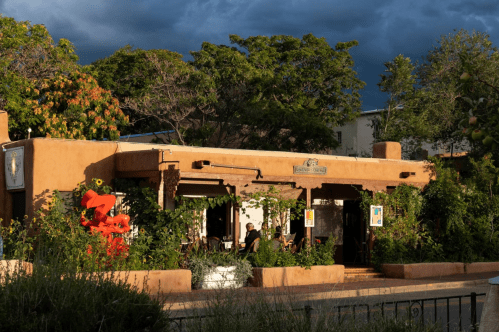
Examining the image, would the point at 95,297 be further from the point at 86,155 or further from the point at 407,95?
the point at 407,95

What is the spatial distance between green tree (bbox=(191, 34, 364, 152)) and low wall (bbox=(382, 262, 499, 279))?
13.3 metres

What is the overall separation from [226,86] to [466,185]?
44.7 ft

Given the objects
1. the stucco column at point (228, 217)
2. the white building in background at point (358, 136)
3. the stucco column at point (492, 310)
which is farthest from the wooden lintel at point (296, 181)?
the white building in background at point (358, 136)

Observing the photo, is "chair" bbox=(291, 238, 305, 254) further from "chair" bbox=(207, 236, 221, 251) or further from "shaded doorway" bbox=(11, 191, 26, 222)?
"shaded doorway" bbox=(11, 191, 26, 222)

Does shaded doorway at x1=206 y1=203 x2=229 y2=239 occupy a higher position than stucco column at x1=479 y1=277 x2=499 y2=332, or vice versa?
shaded doorway at x1=206 y1=203 x2=229 y2=239

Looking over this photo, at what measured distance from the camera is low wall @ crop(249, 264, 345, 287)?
16625 mm

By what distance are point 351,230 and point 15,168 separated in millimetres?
11314

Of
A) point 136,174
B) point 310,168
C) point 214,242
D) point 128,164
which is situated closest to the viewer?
point 136,174

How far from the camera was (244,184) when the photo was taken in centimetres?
1789

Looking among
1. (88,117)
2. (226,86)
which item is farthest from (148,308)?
(226,86)

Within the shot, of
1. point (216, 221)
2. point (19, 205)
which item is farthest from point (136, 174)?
point (216, 221)

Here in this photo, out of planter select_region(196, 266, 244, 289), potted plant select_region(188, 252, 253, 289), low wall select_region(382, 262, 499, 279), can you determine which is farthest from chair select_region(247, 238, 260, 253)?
low wall select_region(382, 262, 499, 279)

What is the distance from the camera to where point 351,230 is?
23328 mm

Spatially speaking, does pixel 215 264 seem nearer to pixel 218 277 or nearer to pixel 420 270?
pixel 218 277
